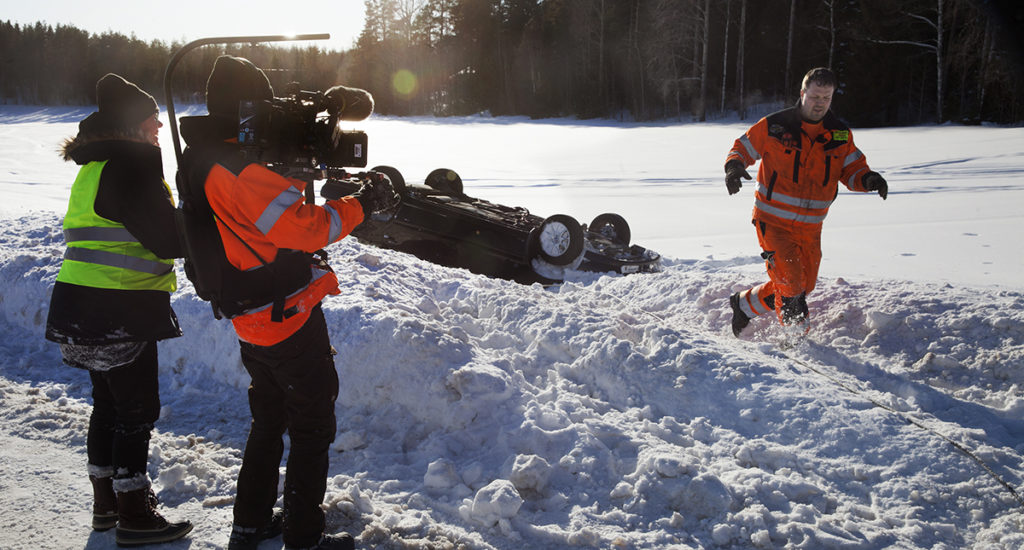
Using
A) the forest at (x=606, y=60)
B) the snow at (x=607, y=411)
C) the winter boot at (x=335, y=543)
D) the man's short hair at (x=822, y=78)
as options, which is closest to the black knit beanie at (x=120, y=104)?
the snow at (x=607, y=411)

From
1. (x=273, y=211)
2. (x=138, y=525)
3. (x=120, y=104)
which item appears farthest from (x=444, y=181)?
(x=273, y=211)

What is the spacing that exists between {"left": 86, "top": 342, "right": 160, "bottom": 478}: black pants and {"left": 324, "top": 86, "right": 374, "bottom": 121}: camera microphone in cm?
135

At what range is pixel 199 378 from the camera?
468 cm

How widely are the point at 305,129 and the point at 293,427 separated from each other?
3.87 feet

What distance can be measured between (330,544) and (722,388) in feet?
8.07

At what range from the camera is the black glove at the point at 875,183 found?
4.55m

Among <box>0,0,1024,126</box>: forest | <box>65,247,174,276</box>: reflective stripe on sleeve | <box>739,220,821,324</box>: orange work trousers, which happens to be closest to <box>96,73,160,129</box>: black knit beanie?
<box>65,247,174,276</box>: reflective stripe on sleeve

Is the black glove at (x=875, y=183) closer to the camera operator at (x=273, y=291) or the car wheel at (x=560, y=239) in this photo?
the car wheel at (x=560, y=239)

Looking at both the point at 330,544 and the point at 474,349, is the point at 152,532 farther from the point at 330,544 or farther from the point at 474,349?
the point at 474,349

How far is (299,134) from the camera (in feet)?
8.48

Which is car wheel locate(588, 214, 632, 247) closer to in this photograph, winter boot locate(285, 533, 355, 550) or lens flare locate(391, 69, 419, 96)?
winter boot locate(285, 533, 355, 550)

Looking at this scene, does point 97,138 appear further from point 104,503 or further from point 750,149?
point 750,149

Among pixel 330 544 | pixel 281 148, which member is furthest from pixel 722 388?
pixel 281 148

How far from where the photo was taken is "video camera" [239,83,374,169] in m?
2.49
